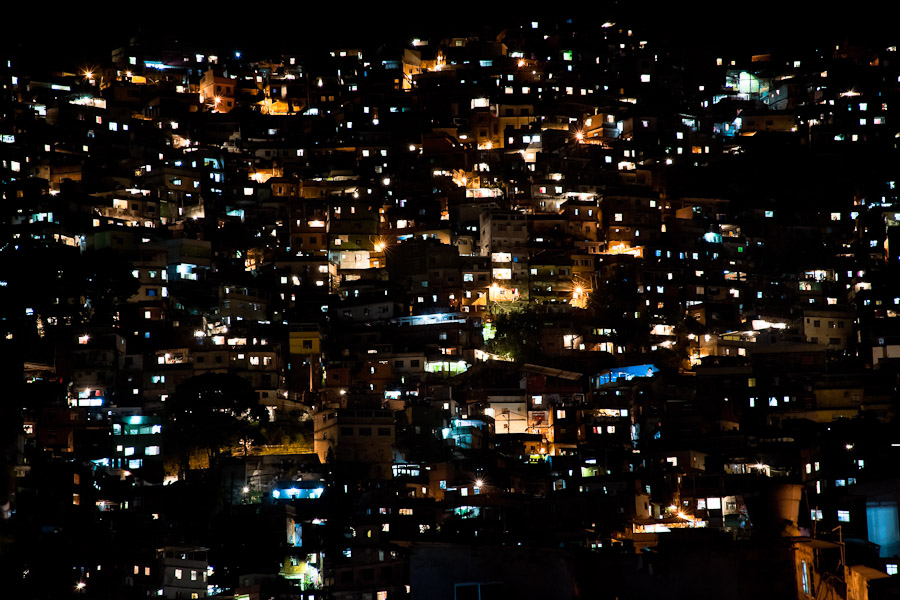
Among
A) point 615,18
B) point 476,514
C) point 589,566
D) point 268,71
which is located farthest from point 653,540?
point 615,18

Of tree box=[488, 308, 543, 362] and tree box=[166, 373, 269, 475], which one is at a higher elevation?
tree box=[488, 308, 543, 362]

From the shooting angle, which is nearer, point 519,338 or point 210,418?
point 210,418

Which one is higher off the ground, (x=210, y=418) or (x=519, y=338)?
(x=519, y=338)

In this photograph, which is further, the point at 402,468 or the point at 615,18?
the point at 615,18

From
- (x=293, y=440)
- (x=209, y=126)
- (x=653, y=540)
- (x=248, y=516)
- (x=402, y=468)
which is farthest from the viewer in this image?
(x=209, y=126)

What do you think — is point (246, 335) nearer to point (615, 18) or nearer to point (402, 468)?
point (402, 468)

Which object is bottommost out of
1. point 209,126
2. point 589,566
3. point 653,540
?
point 653,540

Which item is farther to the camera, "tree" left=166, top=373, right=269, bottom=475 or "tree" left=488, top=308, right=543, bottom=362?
"tree" left=488, top=308, right=543, bottom=362

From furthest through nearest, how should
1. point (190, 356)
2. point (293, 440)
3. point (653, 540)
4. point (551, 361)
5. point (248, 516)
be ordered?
1. point (551, 361)
2. point (190, 356)
3. point (293, 440)
4. point (248, 516)
5. point (653, 540)

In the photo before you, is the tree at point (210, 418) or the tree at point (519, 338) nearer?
the tree at point (210, 418)

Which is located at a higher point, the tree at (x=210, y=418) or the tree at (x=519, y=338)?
the tree at (x=519, y=338)

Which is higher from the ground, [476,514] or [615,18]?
[615,18]
